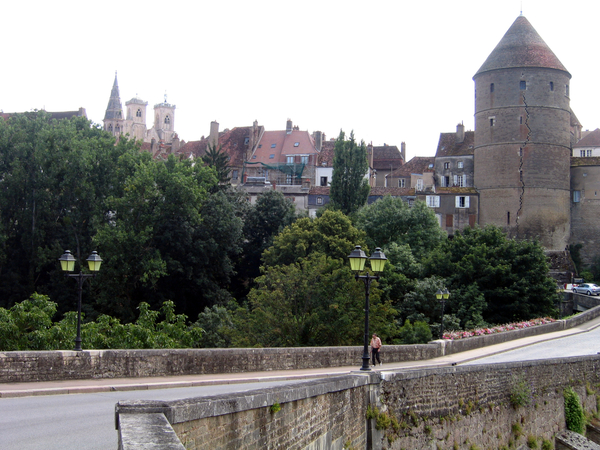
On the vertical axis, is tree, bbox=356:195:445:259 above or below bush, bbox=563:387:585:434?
above

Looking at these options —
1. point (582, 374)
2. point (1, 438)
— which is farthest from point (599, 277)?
point (1, 438)

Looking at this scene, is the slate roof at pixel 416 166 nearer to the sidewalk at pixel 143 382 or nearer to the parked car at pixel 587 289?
the parked car at pixel 587 289

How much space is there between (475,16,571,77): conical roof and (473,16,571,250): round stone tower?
96mm

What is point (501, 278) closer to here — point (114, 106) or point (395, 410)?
point (395, 410)

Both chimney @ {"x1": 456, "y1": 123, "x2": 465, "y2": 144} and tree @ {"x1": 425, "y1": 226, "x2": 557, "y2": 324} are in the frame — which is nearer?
tree @ {"x1": 425, "y1": 226, "x2": 557, "y2": 324}

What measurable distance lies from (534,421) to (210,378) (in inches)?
346

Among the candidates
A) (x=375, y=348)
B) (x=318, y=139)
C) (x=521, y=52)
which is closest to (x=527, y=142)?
(x=521, y=52)

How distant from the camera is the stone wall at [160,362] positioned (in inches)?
520

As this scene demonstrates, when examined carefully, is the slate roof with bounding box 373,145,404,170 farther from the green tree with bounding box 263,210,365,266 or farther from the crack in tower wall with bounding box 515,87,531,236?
the green tree with bounding box 263,210,365,266

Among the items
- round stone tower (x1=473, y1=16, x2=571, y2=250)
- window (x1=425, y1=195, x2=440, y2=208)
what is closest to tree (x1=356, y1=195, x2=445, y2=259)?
window (x1=425, y1=195, x2=440, y2=208)

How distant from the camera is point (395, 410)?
12.7 metres

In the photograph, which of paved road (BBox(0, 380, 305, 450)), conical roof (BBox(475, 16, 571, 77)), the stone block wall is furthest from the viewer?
conical roof (BBox(475, 16, 571, 77))

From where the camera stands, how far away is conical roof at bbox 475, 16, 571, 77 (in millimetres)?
66250

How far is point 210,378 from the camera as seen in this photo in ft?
49.0
